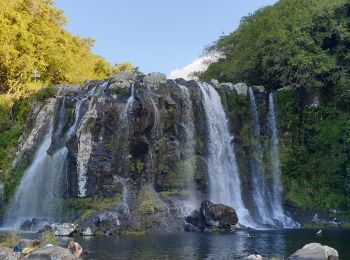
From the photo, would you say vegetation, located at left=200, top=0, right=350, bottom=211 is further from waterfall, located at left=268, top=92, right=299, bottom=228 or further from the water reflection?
the water reflection

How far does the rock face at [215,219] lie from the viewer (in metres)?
32.0

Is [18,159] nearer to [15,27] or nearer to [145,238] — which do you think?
[15,27]

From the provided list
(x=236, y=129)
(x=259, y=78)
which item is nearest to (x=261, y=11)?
(x=259, y=78)

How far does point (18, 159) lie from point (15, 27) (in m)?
13.4

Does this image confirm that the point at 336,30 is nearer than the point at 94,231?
No

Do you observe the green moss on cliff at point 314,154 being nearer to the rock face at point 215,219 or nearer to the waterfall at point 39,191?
the rock face at point 215,219

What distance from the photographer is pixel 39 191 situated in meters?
37.7

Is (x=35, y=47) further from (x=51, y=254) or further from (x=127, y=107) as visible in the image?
(x=51, y=254)

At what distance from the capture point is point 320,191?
3897 centimetres

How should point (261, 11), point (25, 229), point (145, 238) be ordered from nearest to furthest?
point (145, 238), point (25, 229), point (261, 11)

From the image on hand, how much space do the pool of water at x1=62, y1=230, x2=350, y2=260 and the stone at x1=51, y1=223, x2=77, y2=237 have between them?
4.66 ft

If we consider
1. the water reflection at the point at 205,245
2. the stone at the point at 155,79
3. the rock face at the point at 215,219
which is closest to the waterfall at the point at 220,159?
the stone at the point at 155,79

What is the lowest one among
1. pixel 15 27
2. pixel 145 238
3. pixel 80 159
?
pixel 145 238

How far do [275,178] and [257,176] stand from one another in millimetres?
1498
